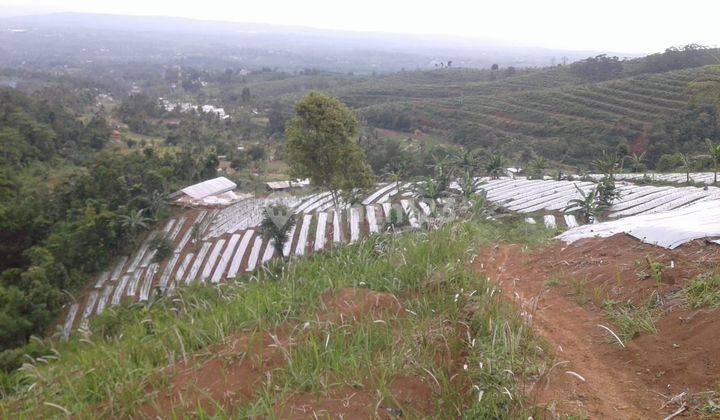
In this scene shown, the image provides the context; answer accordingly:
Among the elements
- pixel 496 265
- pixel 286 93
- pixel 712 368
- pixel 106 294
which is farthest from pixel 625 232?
pixel 286 93

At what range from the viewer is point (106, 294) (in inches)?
520

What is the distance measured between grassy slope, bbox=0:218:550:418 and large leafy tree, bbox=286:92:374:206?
9556 mm

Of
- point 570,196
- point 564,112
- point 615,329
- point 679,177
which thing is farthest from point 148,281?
point 564,112

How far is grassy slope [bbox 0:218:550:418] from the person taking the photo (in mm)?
2430

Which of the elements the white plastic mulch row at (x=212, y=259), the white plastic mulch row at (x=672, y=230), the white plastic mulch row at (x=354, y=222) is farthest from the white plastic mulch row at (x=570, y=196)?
the white plastic mulch row at (x=212, y=259)

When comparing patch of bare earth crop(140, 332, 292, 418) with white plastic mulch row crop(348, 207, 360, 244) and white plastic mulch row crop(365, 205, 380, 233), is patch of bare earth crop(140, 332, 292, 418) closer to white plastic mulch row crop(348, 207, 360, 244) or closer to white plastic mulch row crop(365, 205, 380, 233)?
white plastic mulch row crop(348, 207, 360, 244)

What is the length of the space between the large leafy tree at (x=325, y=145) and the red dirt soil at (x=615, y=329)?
29.7ft

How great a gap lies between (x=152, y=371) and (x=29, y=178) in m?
23.3

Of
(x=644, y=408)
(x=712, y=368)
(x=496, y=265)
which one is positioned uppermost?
(x=712, y=368)

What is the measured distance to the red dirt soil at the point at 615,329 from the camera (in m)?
2.41

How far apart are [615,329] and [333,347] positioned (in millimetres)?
1804

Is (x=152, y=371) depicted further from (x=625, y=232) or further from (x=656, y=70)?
(x=656, y=70)

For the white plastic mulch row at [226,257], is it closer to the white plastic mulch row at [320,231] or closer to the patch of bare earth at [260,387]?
the white plastic mulch row at [320,231]

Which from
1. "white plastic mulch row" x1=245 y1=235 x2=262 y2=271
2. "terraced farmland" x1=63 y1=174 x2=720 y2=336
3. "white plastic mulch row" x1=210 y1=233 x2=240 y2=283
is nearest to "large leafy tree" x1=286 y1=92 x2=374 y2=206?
"terraced farmland" x1=63 y1=174 x2=720 y2=336
